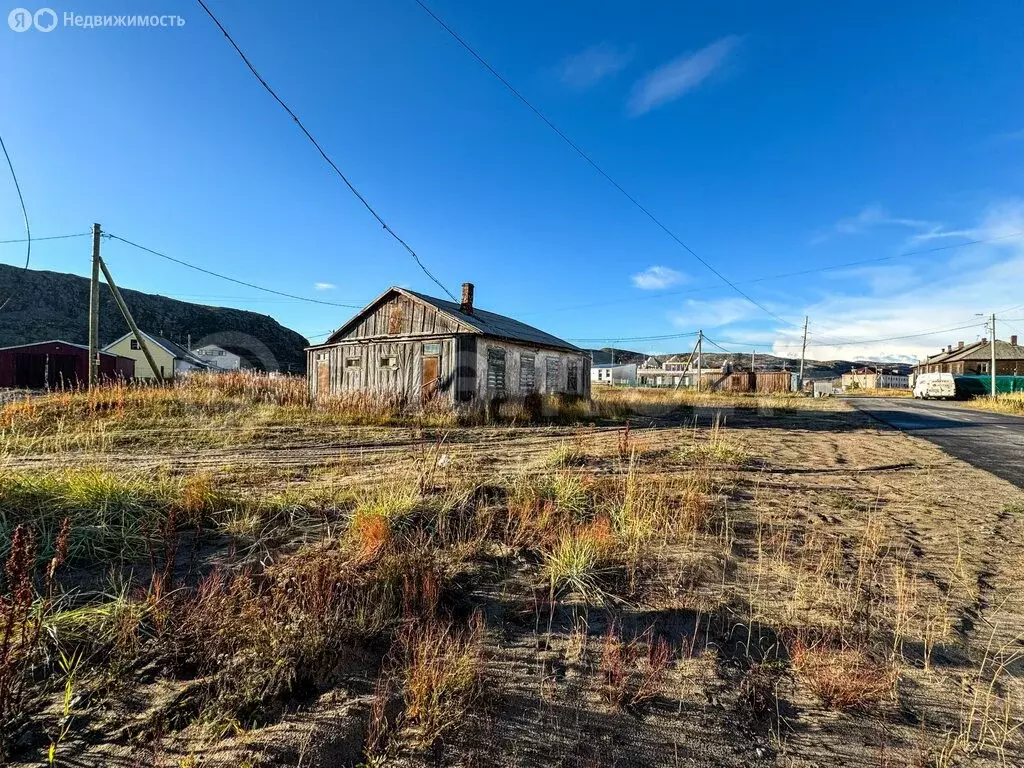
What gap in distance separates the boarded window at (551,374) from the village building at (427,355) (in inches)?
1.7

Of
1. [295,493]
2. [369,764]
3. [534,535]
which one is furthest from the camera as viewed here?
[295,493]

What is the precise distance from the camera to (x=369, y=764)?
1.76 m

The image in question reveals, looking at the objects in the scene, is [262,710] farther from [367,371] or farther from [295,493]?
[367,371]

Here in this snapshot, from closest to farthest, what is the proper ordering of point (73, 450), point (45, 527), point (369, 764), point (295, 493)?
1. point (369, 764)
2. point (45, 527)
3. point (295, 493)
4. point (73, 450)

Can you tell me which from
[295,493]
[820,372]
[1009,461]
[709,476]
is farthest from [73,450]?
[820,372]

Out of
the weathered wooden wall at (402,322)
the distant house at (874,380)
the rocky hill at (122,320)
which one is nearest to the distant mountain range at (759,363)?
the distant house at (874,380)

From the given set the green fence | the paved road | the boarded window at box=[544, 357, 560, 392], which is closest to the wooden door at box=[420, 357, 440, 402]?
the boarded window at box=[544, 357, 560, 392]

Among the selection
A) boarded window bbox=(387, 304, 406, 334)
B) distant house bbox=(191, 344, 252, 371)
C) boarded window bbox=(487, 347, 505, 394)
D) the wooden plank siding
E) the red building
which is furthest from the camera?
distant house bbox=(191, 344, 252, 371)

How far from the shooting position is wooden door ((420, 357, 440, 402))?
14930 millimetres

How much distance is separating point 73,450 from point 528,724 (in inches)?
375

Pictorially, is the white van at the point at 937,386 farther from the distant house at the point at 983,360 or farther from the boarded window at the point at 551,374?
the boarded window at the point at 551,374

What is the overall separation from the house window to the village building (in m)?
0.04

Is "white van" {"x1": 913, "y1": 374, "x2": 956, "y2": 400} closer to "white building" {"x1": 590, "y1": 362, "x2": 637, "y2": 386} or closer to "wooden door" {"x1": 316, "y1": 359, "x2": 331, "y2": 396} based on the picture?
"wooden door" {"x1": 316, "y1": 359, "x2": 331, "y2": 396}

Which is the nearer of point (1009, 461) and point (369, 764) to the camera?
point (369, 764)
